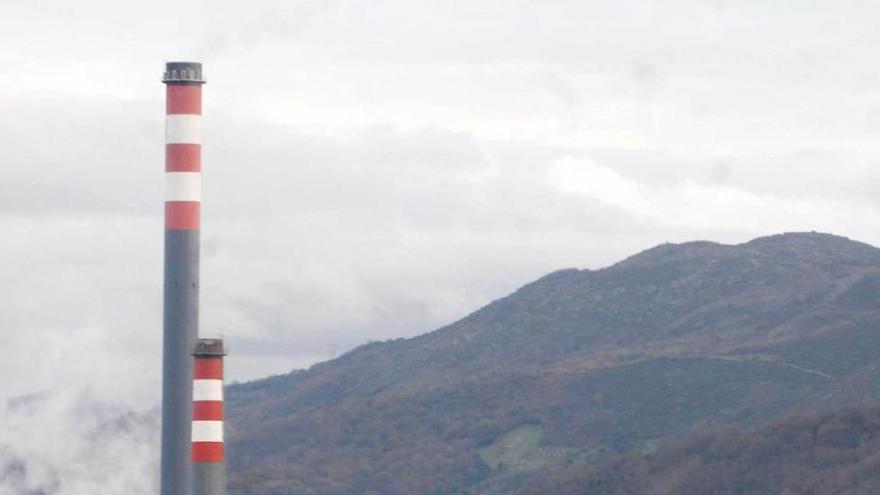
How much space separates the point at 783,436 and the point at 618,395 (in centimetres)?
4949

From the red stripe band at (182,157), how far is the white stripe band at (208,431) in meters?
12.5

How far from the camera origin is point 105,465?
101062 millimetres

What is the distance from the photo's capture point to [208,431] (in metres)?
64.4

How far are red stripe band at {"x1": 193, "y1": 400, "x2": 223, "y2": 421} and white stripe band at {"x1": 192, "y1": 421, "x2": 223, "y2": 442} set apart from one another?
15 centimetres

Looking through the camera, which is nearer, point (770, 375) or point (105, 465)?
point (105, 465)

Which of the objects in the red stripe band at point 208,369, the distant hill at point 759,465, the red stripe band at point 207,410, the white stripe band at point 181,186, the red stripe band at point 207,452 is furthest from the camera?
the distant hill at point 759,465

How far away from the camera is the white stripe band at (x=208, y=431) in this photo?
211 ft

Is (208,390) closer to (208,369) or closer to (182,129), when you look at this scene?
(208,369)

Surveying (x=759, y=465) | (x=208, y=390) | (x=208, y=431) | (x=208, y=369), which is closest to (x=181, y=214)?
(x=208, y=369)

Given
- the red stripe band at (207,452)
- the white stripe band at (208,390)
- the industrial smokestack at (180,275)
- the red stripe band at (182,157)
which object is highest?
the red stripe band at (182,157)

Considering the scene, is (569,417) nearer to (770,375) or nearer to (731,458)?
(770,375)

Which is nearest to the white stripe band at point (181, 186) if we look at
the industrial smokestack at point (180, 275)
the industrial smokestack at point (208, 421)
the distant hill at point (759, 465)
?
the industrial smokestack at point (180, 275)

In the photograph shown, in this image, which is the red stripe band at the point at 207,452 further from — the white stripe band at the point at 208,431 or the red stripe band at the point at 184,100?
the red stripe band at the point at 184,100

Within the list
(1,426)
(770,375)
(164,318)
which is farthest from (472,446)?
(164,318)
